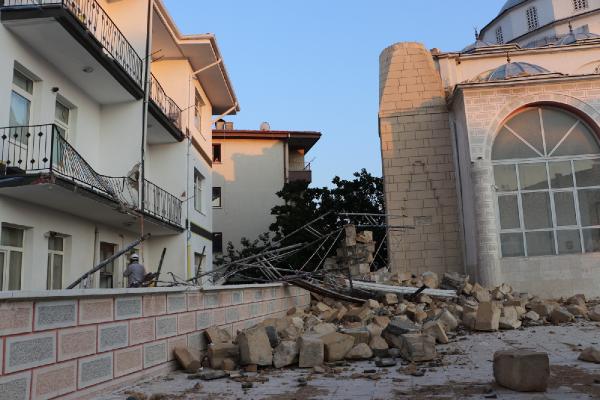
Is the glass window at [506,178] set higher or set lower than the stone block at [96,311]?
higher

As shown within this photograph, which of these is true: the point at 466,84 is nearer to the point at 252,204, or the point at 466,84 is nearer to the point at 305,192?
the point at 305,192

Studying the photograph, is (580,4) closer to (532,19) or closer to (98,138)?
(532,19)

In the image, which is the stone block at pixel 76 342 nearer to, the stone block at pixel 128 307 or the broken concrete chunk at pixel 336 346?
the stone block at pixel 128 307

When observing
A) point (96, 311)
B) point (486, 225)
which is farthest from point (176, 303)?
point (486, 225)

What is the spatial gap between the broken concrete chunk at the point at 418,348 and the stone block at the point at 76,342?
154 inches

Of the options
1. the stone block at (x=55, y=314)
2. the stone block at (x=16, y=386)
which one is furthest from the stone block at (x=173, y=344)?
the stone block at (x=16, y=386)

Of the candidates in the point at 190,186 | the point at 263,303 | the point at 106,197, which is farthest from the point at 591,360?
the point at 190,186

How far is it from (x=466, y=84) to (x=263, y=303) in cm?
995

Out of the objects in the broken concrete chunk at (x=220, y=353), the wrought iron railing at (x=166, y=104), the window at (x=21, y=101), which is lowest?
the broken concrete chunk at (x=220, y=353)

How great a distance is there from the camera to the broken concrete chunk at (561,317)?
10.5m

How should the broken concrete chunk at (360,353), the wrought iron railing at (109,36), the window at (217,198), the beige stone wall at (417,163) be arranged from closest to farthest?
the broken concrete chunk at (360,353), the wrought iron railing at (109,36), the beige stone wall at (417,163), the window at (217,198)

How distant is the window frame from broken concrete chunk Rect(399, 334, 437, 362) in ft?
118

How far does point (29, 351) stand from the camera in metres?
4.12

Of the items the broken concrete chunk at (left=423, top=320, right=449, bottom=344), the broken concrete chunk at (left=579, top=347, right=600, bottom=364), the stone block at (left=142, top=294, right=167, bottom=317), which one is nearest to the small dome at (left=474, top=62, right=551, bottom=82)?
the broken concrete chunk at (left=423, top=320, right=449, bottom=344)
